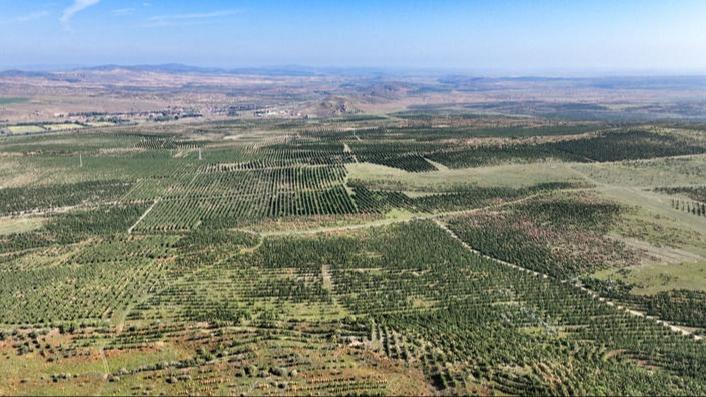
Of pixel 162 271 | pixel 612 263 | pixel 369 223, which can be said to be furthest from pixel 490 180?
pixel 162 271

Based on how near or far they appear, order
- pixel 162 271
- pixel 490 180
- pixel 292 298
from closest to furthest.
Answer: pixel 292 298 → pixel 162 271 → pixel 490 180

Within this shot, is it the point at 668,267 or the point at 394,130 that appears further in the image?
the point at 394,130

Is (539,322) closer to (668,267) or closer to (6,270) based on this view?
(668,267)
